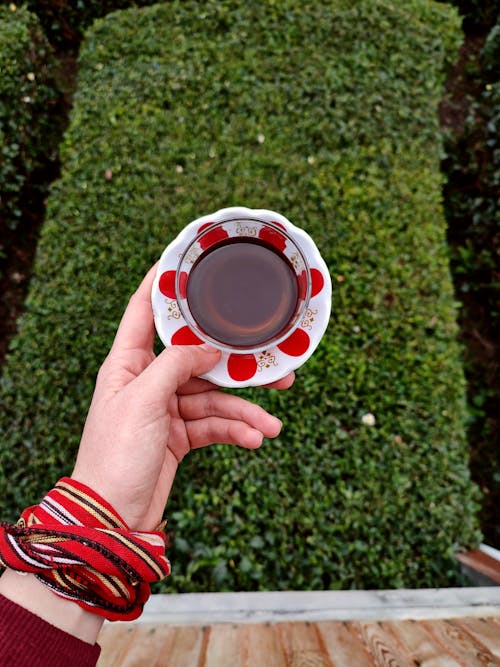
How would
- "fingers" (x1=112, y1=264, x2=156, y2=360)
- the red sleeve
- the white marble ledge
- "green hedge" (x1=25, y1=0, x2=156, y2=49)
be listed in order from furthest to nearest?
"green hedge" (x1=25, y1=0, x2=156, y2=49) → the white marble ledge → "fingers" (x1=112, y1=264, x2=156, y2=360) → the red sleeve

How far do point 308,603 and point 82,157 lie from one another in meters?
3.37

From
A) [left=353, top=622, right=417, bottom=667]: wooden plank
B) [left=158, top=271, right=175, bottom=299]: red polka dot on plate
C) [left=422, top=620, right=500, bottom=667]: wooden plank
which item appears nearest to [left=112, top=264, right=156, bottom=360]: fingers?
[left=158, top=271, right=175, bottom=299]: red polka dot on plate

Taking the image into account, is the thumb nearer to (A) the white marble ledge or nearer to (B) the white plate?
(B) the white plate

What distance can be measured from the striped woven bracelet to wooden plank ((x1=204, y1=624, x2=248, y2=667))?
70 cm

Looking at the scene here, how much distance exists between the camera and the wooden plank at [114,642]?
193cm

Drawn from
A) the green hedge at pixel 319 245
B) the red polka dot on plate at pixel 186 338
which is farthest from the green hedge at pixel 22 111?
the red polka dot on plate at pixel 186 338

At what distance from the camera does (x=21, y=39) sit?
363 cm

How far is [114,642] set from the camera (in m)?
2.08

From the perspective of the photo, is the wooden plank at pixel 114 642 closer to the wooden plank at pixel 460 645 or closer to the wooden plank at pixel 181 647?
the wooden plank at pixel 181 647

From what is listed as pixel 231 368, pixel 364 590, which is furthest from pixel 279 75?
pixel 364 590

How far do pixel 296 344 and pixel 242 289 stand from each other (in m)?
0.29

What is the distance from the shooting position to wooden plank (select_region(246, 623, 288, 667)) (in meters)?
1.92

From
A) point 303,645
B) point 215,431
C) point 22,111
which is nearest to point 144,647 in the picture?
point 303,645

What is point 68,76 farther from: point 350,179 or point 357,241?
point 357,241
